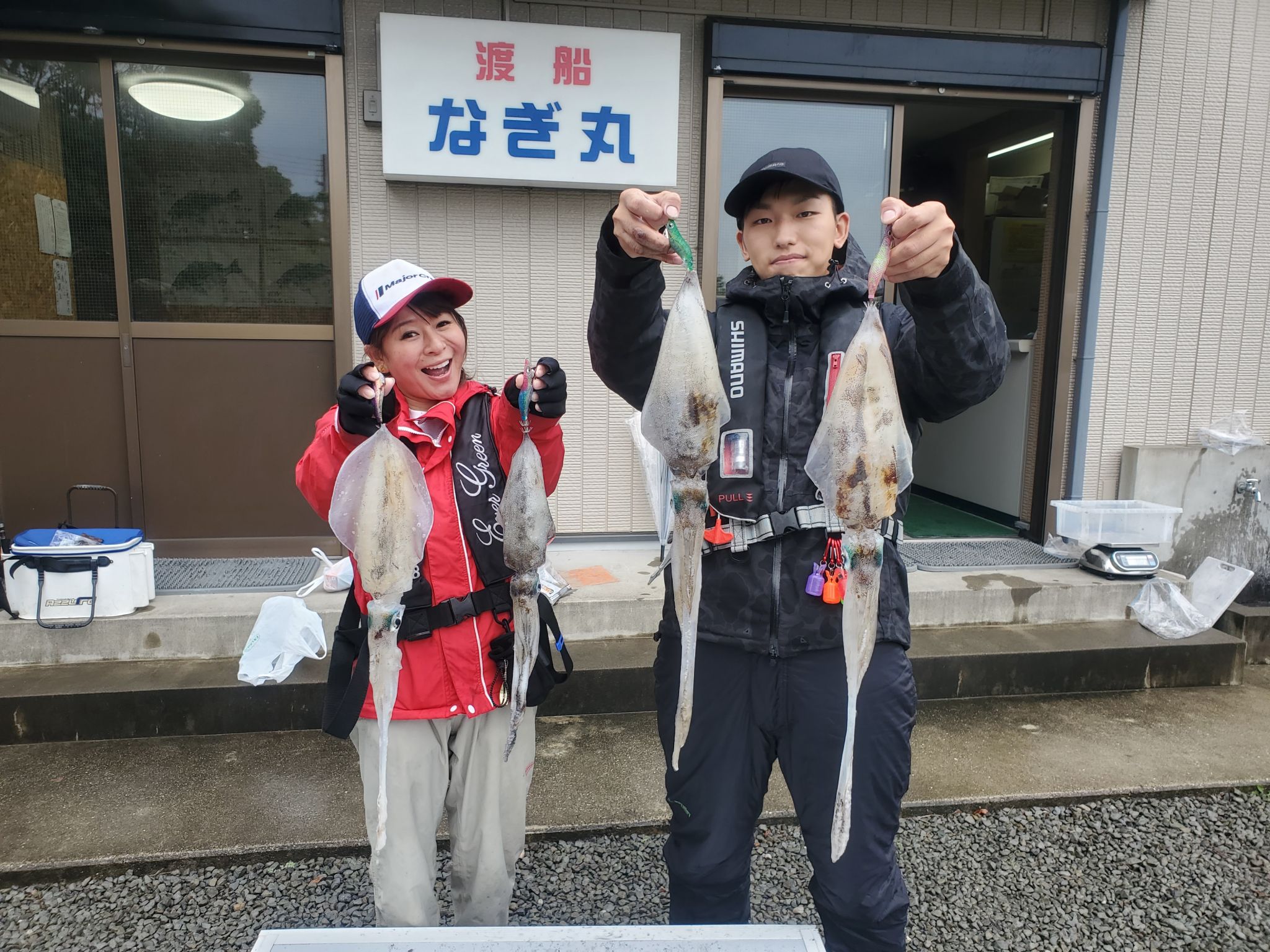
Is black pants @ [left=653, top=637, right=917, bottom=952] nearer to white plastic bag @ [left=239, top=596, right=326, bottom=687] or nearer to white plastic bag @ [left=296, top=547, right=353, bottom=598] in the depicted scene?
white plastic bag @ [left=239, top=596, right=326, bottom=687]

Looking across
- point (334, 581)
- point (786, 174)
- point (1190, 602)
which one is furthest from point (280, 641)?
point (1190, 602)

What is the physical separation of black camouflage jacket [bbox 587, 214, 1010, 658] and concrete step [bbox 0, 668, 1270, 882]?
1.86 metres

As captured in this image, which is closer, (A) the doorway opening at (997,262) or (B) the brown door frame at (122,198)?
(B) the brown door frame at (122,198)

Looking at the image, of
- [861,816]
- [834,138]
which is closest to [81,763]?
[861,816]

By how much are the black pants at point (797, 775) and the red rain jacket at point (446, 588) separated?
57 centimetres

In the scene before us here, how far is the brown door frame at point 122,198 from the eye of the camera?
16.9 ft

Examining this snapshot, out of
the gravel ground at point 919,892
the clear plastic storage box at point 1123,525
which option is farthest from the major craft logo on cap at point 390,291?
the clear plastic storage box at point 1123,525

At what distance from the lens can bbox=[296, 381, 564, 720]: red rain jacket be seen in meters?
2.33

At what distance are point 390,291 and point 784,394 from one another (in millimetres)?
1146

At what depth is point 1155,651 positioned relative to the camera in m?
5.11

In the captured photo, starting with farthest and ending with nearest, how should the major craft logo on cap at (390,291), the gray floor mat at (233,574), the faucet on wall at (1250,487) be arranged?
the faucet on wall at (1250,487), the gray floor mat at (233,574), the major craft logo on cap at (390,291)

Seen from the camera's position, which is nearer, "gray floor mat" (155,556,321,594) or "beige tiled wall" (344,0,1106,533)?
"gray floor mat" (155,556,321,594)

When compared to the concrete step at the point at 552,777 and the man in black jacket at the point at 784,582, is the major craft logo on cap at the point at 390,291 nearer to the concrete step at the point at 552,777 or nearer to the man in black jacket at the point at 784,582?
the man in black jacket at the point at 784,582

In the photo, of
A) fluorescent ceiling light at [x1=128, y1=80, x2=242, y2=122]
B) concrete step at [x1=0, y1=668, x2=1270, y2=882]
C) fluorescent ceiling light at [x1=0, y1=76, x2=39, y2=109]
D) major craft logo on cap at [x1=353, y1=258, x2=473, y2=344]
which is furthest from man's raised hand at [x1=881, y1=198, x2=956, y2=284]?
fluorescent ceiling light at [x1=0, y1=76, x2=39, y2=109]
